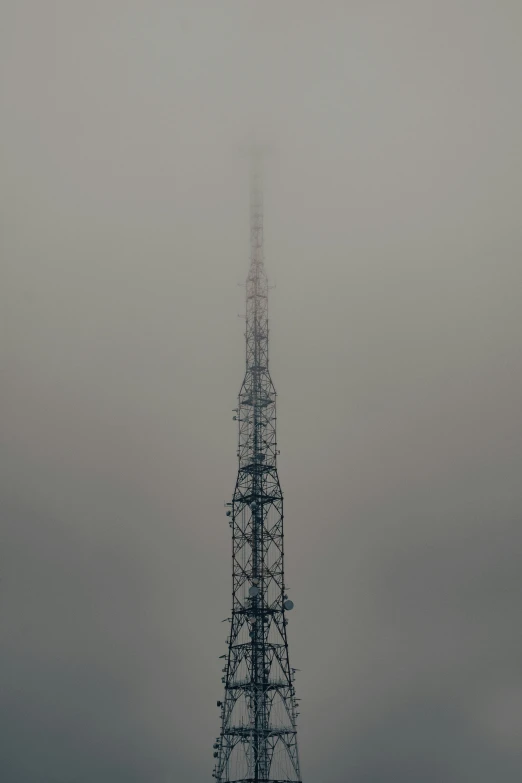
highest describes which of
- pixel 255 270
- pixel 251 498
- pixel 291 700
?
pixel 255 270

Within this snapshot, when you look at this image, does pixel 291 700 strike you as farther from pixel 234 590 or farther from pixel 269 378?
pixel 269 378

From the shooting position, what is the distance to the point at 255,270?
111 m

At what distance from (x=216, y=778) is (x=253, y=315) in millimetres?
41882

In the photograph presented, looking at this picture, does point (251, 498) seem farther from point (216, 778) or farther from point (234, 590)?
point (216, 778)

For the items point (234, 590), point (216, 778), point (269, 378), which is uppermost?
point (269, 378)

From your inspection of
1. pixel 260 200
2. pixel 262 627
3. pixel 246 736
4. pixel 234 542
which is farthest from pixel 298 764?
pixel 260 200

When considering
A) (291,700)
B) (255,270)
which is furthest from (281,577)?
(255,270)

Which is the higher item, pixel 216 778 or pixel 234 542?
pixel 234 542

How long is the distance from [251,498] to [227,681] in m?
16.5

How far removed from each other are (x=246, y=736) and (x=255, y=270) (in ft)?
139

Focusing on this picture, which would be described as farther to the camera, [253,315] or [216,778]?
[253,315]

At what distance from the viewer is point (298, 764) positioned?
102 m

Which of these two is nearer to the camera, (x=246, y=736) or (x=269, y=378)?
(x=246, y=736)

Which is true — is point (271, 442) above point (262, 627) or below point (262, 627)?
above
